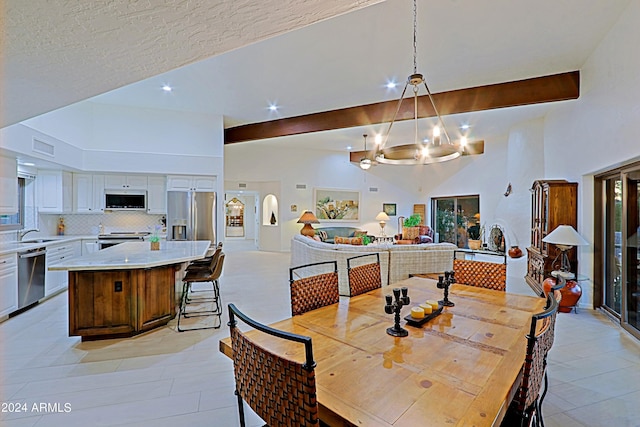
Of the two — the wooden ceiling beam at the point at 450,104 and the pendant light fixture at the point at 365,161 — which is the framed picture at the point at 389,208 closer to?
the pendant light fixture at the point at 365,161

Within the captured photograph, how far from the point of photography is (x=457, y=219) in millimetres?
10914

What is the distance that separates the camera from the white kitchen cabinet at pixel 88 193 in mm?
5973

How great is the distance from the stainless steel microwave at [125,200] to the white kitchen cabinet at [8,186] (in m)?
1.85

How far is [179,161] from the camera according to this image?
647 centimetres

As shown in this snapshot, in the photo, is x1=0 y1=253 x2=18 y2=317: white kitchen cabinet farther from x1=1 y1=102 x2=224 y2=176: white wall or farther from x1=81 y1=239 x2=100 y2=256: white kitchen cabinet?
x1=1 y1=102 x2=224 y2=176: white wall

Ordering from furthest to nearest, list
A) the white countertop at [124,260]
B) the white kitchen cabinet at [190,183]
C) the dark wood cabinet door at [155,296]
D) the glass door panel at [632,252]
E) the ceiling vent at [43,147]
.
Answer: the white kitchen cabinet at [190,183] → the ceiling vent at [43,147] → the glass door panel at [632,252] → the dark wood cabinet door at [155,296] → the white countertop at [124,260]

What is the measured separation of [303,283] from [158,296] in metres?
2.43

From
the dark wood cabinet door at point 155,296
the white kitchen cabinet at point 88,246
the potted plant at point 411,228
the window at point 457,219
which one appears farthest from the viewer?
the window at point 457,219

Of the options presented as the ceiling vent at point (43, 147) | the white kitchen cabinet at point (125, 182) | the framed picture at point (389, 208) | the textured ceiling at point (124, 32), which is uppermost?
the ceiling vent at point (43, 147)

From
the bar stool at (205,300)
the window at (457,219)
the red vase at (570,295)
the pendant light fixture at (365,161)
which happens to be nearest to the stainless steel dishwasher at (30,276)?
the bar stool at (205,300)

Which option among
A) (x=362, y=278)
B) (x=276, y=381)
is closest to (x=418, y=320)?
(x=362, y=278)

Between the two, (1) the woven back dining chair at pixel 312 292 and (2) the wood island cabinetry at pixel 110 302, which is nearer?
(1) the woven back dining chair at pixel 312 292

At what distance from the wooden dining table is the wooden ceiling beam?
13.3ft

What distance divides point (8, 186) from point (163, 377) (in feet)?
12.4
